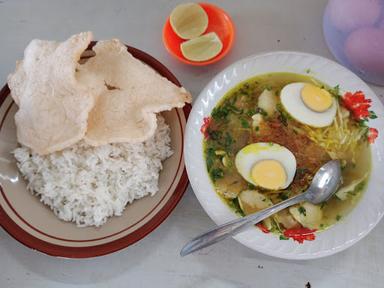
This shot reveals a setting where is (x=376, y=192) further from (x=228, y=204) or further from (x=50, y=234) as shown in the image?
(x=50, y=234)

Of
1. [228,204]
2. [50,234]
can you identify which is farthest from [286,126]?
[50,234]

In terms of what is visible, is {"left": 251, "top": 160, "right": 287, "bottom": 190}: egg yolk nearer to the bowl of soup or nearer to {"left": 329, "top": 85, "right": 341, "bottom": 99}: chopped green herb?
the bowl of soup

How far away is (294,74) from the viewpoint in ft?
4.12

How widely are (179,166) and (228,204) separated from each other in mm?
168

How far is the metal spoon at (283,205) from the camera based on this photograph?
109 cm

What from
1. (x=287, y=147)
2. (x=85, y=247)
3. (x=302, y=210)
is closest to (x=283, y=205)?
(x=302, y=210)

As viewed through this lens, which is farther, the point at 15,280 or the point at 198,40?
the point at 198,40

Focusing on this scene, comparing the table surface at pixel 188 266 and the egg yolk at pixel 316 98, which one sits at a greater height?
the egg yolk at pixel 316 98

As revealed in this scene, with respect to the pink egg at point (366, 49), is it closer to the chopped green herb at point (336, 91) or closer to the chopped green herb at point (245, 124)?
the chopped green herb at point (336, 91)

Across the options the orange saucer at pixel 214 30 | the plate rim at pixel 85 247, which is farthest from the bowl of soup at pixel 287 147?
the orange saucer at pixel 214 30

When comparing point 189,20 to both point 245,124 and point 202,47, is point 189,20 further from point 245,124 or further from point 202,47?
point 245,124

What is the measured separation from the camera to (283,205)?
3.68ft

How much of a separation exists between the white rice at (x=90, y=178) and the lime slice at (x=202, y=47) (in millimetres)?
338

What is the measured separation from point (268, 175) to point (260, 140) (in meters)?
0.11
